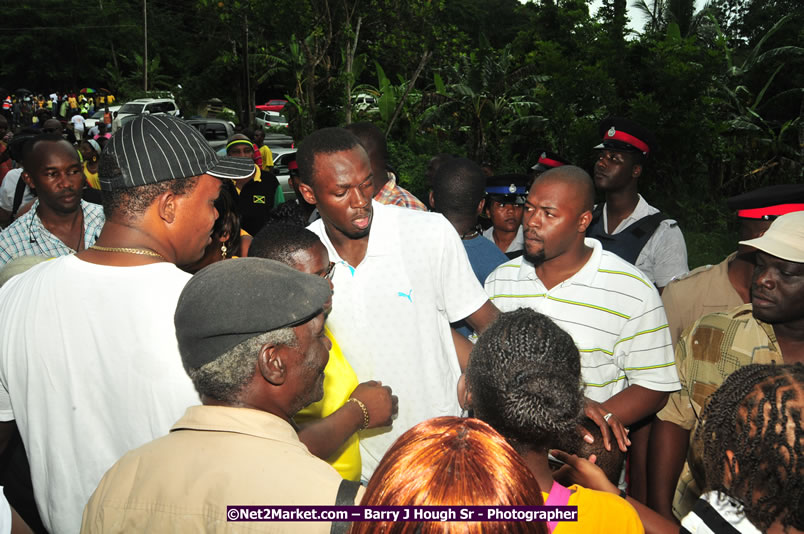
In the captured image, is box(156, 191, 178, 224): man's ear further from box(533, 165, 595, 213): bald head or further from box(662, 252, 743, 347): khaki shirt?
box(662, 252, 743, 347): khaki shirt

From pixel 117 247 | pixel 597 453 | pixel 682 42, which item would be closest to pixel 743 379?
pixel 597 453

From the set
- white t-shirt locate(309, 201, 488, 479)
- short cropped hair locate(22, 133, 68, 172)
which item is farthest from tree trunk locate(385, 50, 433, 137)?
white t-shirt locate(309, 201, 488, 479)

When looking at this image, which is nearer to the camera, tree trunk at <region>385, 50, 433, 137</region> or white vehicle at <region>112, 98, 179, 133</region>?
tree trunk at <region>385, 50, 433, 137</region>

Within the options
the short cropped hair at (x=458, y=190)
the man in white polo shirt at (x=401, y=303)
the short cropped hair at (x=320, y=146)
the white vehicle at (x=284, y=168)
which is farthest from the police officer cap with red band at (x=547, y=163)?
the white vehicle at (x=284, y=168)

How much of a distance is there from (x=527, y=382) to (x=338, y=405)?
3.00 ft

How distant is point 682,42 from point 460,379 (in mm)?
12088

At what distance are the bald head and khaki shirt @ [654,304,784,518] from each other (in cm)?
84

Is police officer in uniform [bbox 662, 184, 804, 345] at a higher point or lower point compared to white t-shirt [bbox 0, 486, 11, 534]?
higher

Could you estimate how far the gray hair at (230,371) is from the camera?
1680 millimetres

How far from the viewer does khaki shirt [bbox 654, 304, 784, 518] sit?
287 centimetres

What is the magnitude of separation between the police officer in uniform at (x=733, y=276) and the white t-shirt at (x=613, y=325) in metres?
0.63

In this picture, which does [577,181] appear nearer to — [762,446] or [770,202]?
[770,202]

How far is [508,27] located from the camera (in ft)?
156

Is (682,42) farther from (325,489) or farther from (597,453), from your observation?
(325,489)
